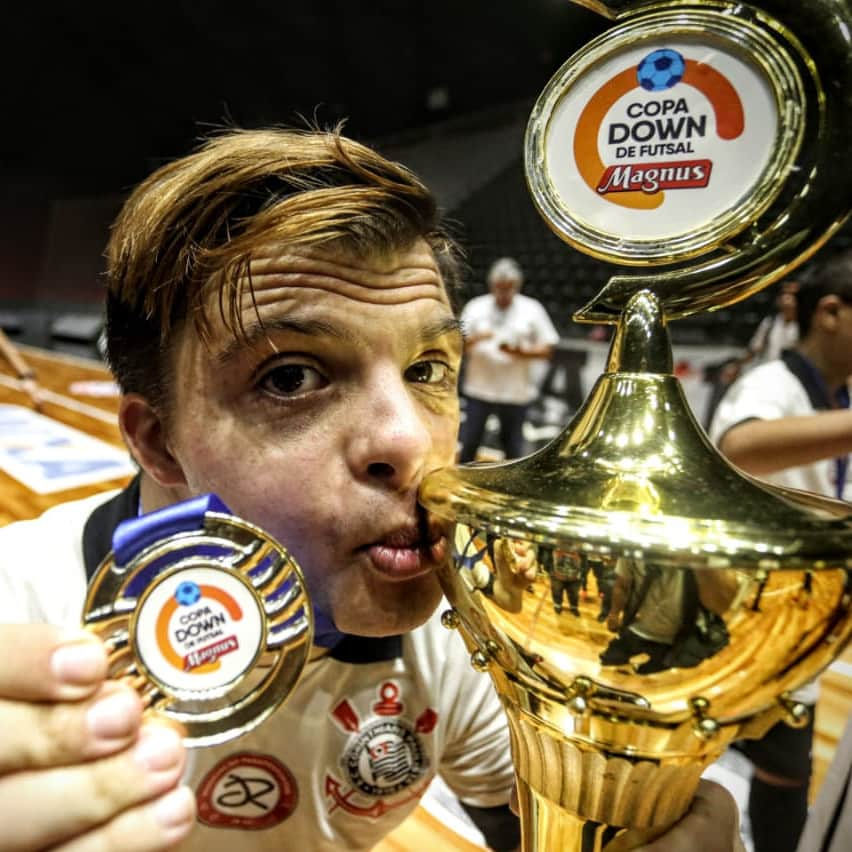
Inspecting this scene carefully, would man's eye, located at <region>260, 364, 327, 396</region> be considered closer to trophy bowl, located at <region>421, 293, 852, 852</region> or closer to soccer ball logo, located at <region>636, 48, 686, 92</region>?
trophy bowl, located at <region>421, 293, 852, 852</region>

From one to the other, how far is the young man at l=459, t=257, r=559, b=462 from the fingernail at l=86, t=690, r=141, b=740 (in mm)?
2616

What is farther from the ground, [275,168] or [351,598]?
[275,168]

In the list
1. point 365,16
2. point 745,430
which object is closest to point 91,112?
point 365,16

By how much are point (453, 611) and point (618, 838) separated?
6.0 inches

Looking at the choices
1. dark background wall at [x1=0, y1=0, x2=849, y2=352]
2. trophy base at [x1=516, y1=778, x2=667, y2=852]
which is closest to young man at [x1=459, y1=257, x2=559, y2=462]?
dark background wall at [x1=0, y1=0, x2=849, y2=352]

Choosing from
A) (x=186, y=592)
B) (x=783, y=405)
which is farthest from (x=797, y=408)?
(x=186, y=592)

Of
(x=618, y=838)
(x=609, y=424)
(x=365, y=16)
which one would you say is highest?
(x=365, y=16)

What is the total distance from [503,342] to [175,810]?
8.88 ft

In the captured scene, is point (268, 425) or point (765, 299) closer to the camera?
point (268, 425)

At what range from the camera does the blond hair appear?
1.30 feet

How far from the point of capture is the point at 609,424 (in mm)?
312

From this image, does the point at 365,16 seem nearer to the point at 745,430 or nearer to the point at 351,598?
the point at 745,430

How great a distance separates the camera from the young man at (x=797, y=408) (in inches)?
40.5

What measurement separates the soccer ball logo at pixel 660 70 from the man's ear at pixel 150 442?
40 centimetres
